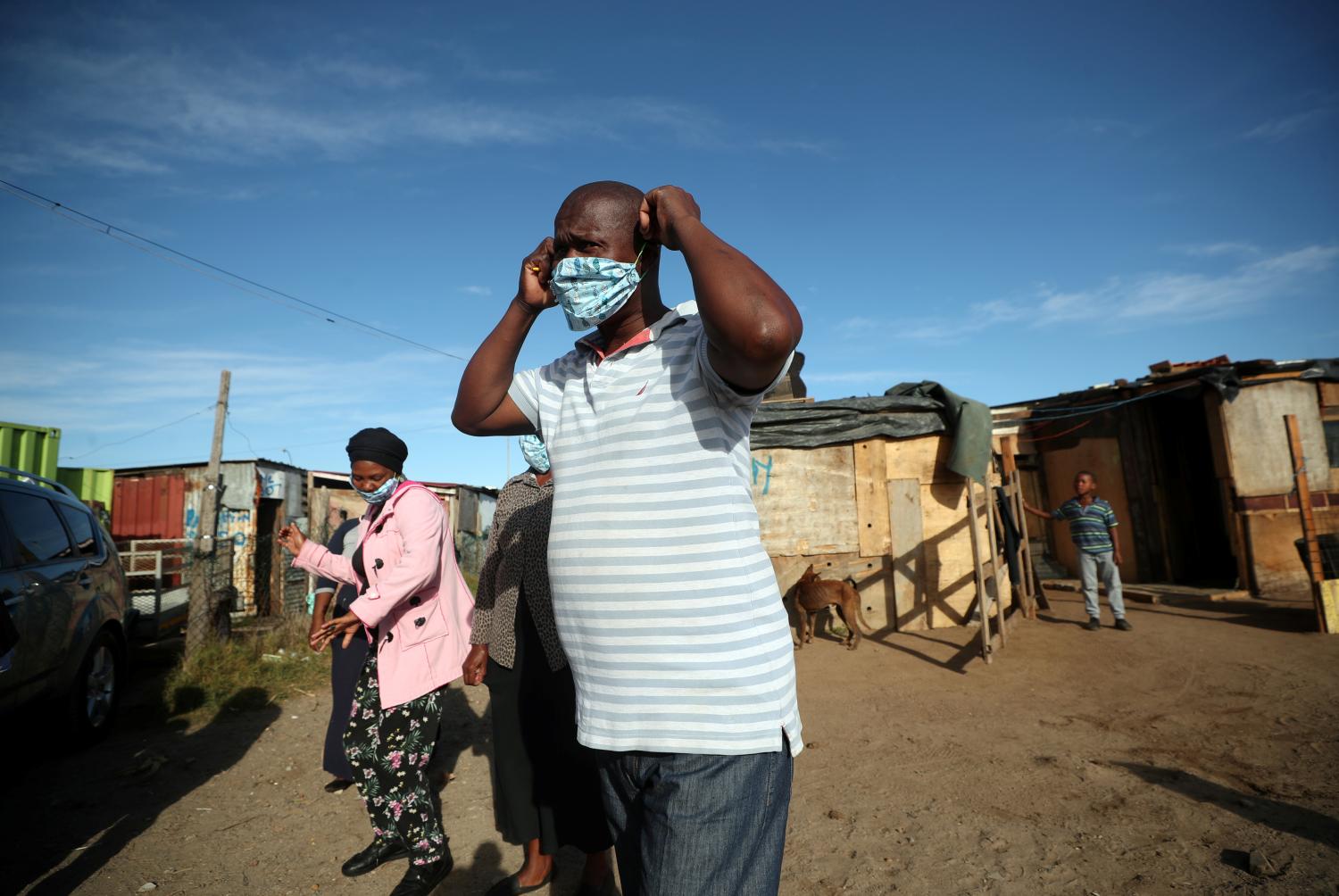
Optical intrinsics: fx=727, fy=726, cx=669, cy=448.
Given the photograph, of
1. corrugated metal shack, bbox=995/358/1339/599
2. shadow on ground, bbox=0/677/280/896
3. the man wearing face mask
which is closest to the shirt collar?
the man wearing face mask

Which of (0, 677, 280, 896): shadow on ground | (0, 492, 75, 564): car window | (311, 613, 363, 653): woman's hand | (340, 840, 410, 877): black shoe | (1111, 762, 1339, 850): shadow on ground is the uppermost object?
(0, 492, 75, 564): car window

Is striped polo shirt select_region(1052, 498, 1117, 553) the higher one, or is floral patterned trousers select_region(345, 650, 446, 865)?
striped polo shirt select_region(1052, 498, 1117, 553)

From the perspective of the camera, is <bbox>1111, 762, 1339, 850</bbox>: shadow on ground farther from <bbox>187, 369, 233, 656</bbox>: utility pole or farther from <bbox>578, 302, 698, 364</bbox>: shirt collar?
<bbox>187, 369, 233, 656</bbox>: utility pole

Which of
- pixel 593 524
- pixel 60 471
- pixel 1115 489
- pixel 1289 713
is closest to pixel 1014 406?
pixel 1115 489

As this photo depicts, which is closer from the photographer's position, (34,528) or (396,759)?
(396,759)

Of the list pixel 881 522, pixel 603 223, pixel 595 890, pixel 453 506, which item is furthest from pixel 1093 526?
pixel 453 506

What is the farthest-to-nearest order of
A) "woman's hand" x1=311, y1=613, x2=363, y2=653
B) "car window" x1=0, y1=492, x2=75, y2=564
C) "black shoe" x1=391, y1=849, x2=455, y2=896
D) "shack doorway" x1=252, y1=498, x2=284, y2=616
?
"shack doorway" x1=252, y1=498, x2=284, y2=616 < "car window" x1=0, y1=492, x2=75, y2=564 < "black shoe" x1=391, y1=849, x2=455, y2=896 < "woman's hand" x1=311, y1=613, x2=363, y2=653

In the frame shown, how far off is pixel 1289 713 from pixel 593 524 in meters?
6.19

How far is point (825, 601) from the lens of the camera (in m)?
7.93

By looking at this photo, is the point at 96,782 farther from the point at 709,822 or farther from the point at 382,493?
the point at 709,822

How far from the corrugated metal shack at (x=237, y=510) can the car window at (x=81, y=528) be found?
27.4 ft

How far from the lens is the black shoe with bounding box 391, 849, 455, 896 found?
3129 millimetres

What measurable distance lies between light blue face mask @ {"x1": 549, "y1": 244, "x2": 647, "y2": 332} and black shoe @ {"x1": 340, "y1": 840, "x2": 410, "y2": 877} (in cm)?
311

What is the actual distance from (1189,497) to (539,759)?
46.0 ft
